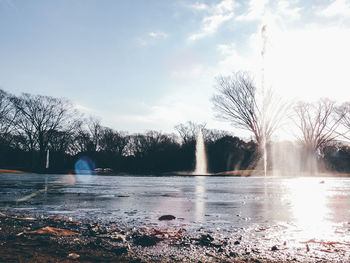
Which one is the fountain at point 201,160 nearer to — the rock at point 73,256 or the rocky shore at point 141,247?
the rocky shore at point 141,247

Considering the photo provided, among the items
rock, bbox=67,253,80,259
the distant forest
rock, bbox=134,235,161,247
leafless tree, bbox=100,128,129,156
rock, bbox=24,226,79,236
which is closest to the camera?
rock, bbox=67,253,80,259

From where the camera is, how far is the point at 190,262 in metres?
1.77

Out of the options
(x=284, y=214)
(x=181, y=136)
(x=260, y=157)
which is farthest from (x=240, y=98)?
(x=181, y=136)

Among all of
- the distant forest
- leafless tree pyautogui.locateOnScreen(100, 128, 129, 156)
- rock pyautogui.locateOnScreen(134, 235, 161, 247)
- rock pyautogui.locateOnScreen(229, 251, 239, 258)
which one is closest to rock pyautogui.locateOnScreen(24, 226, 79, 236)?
rock pyautogui.locateOnScreen(134, 235, 161, 247)

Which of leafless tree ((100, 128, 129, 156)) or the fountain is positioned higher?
leafless tree ((100, 128, 129, 156))

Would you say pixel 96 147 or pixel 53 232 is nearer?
pixel 53 232

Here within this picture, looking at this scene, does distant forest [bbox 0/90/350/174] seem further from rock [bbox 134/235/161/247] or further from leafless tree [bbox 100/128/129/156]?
rock [bbox 134/235/161/247]

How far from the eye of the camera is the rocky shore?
1.83 m

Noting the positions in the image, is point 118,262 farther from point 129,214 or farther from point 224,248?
point 129,214

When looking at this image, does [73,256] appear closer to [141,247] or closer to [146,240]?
[141,247]

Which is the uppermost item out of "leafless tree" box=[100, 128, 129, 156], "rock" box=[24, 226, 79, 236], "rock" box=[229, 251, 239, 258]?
"leafless tree" box=[100, 128, 129, 156]

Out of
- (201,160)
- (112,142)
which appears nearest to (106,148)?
(112,142)

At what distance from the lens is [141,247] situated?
81.9 inches

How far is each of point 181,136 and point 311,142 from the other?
95.1 ft
